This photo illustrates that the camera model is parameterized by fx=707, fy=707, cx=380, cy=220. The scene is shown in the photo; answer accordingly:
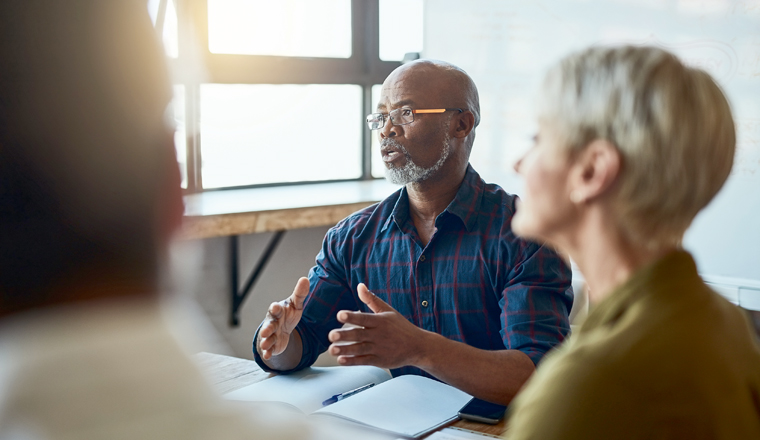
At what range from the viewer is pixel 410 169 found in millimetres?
1838

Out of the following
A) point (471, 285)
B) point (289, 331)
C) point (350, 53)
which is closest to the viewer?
point (289, 331)

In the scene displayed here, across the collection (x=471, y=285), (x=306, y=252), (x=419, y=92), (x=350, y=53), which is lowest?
(x=306, y=252)

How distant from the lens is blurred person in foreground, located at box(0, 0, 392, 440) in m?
0.27

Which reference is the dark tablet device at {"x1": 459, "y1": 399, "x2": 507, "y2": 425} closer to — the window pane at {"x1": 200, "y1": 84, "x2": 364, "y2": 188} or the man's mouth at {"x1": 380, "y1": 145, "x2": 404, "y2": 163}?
the man's mouth at {"x1": 380, "y1": 145, "x2": 404, "y2": 163}

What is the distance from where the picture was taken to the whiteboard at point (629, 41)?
2.22 metres

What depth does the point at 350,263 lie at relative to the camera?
180 centimetres

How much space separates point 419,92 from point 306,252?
4.65ft

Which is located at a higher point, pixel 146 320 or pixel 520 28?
pixel 520 28

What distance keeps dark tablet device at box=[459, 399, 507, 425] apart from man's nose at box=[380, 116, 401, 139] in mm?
844

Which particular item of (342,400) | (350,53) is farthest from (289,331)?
(350,53)

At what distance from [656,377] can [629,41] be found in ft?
4.55

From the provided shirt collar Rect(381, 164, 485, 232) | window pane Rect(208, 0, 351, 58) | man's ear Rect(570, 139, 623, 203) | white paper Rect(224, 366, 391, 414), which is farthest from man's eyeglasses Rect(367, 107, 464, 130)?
window pane Rect(208, 0, 351, 58)

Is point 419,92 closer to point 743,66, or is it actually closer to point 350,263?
point 350,263

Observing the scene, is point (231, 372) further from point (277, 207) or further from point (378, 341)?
point (277, 207)
